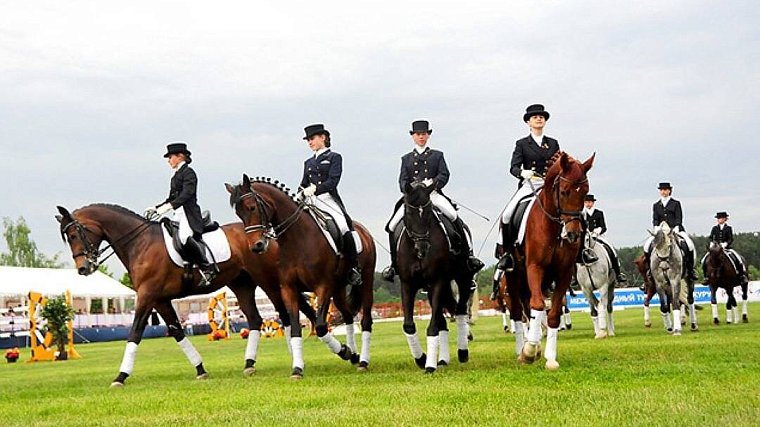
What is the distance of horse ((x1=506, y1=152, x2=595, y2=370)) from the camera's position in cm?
1211

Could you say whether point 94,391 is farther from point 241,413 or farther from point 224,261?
point 241,413

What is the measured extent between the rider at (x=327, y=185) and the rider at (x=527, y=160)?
2.41 meters

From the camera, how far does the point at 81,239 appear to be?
14.9m

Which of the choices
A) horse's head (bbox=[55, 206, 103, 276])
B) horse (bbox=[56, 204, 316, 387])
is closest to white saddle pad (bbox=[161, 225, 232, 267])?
horse (bbox=[56, 204, 316, 387])

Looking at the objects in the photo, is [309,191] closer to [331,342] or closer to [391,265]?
[391,265]

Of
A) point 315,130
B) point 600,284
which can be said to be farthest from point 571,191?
point 600,284

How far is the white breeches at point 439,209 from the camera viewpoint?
554 inches

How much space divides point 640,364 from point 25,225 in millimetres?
110311

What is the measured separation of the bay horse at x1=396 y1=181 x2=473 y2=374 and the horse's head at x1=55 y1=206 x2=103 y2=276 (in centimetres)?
501

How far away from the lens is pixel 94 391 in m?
13.6

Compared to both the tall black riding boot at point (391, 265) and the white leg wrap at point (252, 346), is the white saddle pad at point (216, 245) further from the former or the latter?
the tall black riding boot at point (391, 265)

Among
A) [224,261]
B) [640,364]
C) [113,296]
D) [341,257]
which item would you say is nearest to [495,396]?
[640,364]

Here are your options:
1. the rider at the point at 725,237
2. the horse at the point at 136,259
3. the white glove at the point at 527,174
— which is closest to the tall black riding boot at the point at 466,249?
the white glove at the point at 527,174

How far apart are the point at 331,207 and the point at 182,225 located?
2606mm
